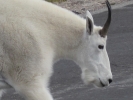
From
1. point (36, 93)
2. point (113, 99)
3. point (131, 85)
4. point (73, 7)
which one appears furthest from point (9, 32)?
point (73, 7)

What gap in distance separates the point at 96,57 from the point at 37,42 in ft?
2.80

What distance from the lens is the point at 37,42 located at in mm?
7477

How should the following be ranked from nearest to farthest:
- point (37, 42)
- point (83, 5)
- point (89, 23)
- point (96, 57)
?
point (37, 42) → point (89, 23) → point (96, 57) → point (83, 5)

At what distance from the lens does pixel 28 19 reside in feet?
24.6

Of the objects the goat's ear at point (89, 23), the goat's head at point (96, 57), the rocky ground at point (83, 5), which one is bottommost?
the goat's head at point (96, 57)

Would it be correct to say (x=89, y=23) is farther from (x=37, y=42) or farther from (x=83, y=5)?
(x=83, y=5)

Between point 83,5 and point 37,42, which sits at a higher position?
point 83,5

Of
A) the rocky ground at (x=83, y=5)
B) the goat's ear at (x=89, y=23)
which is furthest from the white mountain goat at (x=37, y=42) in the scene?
the rocky ground at (x=83, y=5)

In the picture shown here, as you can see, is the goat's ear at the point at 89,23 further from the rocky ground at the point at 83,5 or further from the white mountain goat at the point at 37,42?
the rocky ground at the point at 83,5

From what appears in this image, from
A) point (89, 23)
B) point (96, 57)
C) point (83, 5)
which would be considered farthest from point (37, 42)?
point (83, 5)

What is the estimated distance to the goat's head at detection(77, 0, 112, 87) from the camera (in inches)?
310

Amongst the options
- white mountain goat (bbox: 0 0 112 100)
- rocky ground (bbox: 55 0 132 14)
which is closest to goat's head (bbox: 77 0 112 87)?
white mountain goat (bbox: 0 0 112 100)

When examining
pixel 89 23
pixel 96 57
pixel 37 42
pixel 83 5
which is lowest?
pixel 96 57

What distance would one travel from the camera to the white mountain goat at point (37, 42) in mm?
7414
